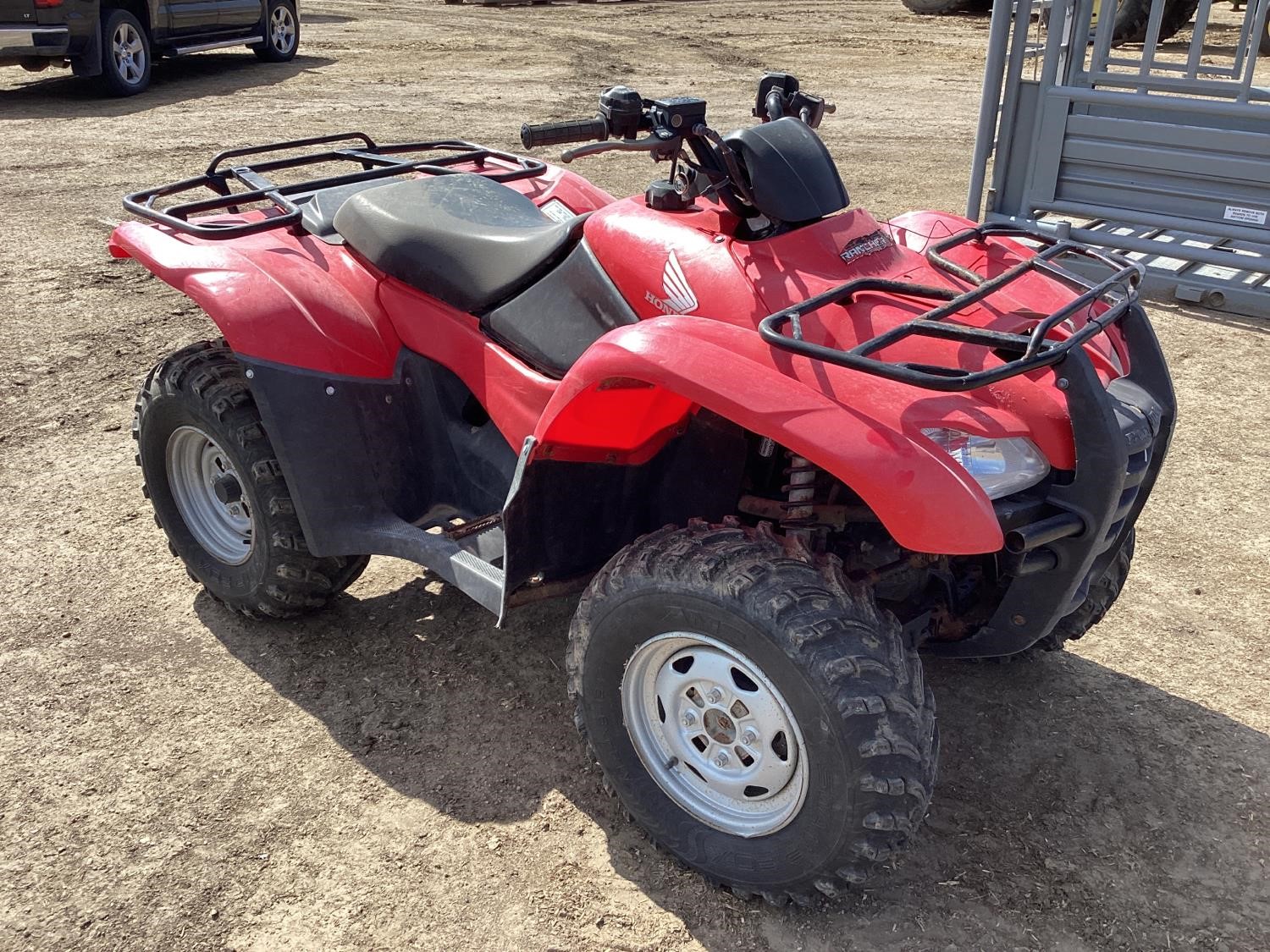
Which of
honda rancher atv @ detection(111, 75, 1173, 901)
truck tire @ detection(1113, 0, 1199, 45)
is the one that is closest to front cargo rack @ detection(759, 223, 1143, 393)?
honda rancher atv @ detection(111, 75, 1173, 901)

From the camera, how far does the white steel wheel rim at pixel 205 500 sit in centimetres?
358

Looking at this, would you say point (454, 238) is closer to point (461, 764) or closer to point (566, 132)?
point (566, 132)

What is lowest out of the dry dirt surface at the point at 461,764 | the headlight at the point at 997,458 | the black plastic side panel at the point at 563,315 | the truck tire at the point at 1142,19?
the dry dirt surface at the point at 461,764

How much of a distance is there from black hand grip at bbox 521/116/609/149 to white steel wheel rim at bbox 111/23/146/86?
10.2 m

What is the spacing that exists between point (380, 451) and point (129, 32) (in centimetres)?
1000

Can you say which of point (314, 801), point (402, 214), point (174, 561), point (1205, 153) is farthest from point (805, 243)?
point (1205, 153)

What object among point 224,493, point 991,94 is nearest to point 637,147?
point 224,493

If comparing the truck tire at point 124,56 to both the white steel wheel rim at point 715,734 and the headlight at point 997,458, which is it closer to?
the white steel wheel rim at point 715,734

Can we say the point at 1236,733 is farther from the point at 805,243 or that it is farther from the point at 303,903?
the point at 303,903

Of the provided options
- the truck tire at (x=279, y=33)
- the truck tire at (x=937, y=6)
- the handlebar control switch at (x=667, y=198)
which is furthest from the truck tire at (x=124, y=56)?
the truck tire at (x=937, y=6)

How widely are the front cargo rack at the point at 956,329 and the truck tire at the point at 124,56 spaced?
1053 centimetres

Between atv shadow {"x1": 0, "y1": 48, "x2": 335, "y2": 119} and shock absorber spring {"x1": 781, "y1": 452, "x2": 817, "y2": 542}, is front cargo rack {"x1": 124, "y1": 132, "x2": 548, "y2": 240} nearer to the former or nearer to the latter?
shock absorber spring {"x1": 781, "y1": 452, "x2": 817, "y2": 542}

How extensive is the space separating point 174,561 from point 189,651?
600 mm

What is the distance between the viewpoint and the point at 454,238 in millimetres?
3088
